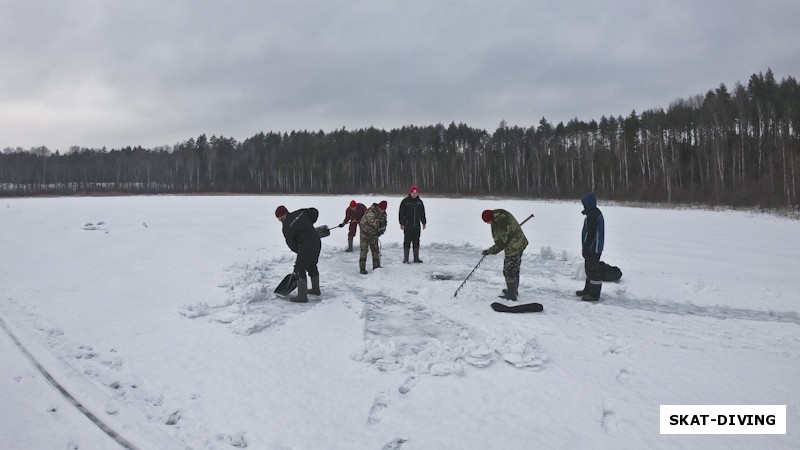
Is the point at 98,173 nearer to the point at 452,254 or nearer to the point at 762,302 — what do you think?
the point at 452,254

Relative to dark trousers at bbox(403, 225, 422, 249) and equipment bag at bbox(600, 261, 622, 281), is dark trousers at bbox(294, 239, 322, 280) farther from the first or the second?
equipment bag at bbox(600, 261, 622, 281)

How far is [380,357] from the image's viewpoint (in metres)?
4.91

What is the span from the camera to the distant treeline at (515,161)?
133ft

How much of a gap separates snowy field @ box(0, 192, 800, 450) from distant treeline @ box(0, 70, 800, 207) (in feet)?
105

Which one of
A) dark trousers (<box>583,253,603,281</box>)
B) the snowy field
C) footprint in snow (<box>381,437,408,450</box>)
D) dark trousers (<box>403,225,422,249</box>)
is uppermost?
dark trousers (<box>403,225,422,249</box>)

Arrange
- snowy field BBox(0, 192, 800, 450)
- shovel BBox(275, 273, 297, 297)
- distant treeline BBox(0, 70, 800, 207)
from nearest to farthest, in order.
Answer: snowy field BBox(0, 192, 800, 450) < shovel BBox(275, 273, 297, 297) < distant treeline BBox(0, 70, 800, 207)

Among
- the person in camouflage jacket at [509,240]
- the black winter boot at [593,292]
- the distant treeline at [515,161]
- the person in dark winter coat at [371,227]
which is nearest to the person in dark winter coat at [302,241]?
the person in dark winter coat at [371,227]

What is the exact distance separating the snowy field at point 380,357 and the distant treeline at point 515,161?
32036 mm

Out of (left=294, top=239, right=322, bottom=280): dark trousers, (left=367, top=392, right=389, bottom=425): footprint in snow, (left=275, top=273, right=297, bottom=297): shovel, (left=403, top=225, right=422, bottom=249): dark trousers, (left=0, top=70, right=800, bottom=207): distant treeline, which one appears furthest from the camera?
(left=0, top=70, right=800, bottom=207): distant treeline

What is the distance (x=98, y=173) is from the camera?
8694 centimetres

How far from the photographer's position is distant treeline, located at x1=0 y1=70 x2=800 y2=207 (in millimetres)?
40469

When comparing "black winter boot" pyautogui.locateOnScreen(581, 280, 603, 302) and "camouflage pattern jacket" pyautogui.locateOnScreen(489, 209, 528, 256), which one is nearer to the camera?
"camouflage pattern jacket" pyautogui.locateOnScreen(489, 209, 528, 256)

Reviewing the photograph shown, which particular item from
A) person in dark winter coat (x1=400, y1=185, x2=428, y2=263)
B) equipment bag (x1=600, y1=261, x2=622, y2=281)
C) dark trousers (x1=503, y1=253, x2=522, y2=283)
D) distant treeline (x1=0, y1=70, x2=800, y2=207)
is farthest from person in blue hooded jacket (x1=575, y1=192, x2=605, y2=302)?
distant treeline (x1=0, y1=70, x2=800, y2=207)

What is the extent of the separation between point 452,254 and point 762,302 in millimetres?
6968
